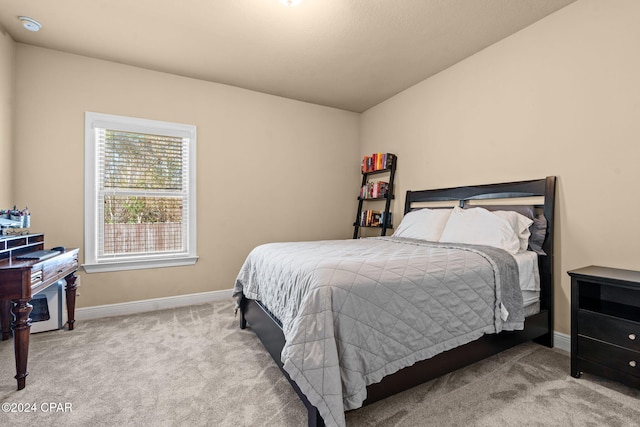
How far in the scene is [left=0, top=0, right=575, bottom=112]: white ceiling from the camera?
2.20 meters

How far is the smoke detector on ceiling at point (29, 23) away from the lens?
2.32m

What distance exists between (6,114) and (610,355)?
4720mm

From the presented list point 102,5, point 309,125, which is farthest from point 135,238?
point 309,125

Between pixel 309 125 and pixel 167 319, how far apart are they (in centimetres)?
289

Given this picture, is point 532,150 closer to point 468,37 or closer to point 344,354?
point 468,37

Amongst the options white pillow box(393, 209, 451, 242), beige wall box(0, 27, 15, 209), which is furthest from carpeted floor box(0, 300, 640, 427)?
beige wall box(0, 27, 15, 209)

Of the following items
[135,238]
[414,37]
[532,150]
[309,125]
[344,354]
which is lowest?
[344,354]

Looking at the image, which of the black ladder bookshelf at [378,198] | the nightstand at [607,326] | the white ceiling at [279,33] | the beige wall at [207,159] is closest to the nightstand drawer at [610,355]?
the nightstand at [607,326]

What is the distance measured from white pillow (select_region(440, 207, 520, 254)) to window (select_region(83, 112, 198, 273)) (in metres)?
2.72

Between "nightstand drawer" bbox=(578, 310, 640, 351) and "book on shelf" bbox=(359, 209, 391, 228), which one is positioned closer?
"nightstand drawer" bbox=(578, 310, 640, 351)

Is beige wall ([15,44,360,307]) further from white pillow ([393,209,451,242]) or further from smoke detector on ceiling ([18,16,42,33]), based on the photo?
white pillow ([393,209,451,242])

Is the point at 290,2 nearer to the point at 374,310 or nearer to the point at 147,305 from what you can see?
the point at 374,310

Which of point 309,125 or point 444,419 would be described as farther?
point 309,125

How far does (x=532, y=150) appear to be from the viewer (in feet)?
7.98
